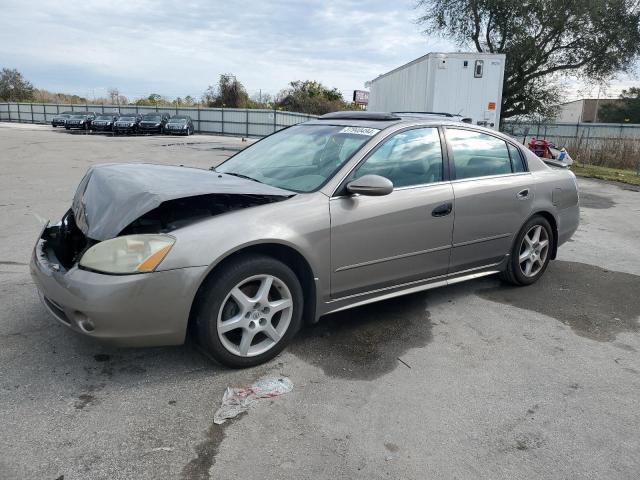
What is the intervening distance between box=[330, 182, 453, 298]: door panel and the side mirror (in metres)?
0.13

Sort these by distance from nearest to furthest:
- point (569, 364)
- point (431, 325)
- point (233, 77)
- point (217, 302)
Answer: point (217, 302) → point (569, 364) → point (431, 325) → point (233, 77)

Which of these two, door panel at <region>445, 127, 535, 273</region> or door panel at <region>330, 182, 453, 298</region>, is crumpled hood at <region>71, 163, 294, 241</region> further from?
door panel at <region>445, 127, 535, 273</region>

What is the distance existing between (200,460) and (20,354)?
5.23ft

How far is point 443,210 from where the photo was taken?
411cm

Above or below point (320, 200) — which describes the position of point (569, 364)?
below

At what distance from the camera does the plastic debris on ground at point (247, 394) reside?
2.82 metres

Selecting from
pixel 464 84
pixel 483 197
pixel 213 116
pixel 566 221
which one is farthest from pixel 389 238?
pixel 213 116

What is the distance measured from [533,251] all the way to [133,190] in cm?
361

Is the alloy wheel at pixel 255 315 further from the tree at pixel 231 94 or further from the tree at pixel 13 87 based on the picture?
the tree at pixel 13 87

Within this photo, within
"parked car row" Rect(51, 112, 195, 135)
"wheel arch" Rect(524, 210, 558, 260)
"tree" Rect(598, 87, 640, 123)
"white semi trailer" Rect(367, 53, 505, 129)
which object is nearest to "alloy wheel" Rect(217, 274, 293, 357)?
"wheel arch" Rect(524, 210, 558, 260)

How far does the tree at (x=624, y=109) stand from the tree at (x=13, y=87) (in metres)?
60.4

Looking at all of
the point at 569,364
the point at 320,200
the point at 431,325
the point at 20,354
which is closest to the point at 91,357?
the point at 20,354

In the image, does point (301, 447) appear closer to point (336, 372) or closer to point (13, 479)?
point (336, 372)

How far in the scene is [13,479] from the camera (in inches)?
88.6
